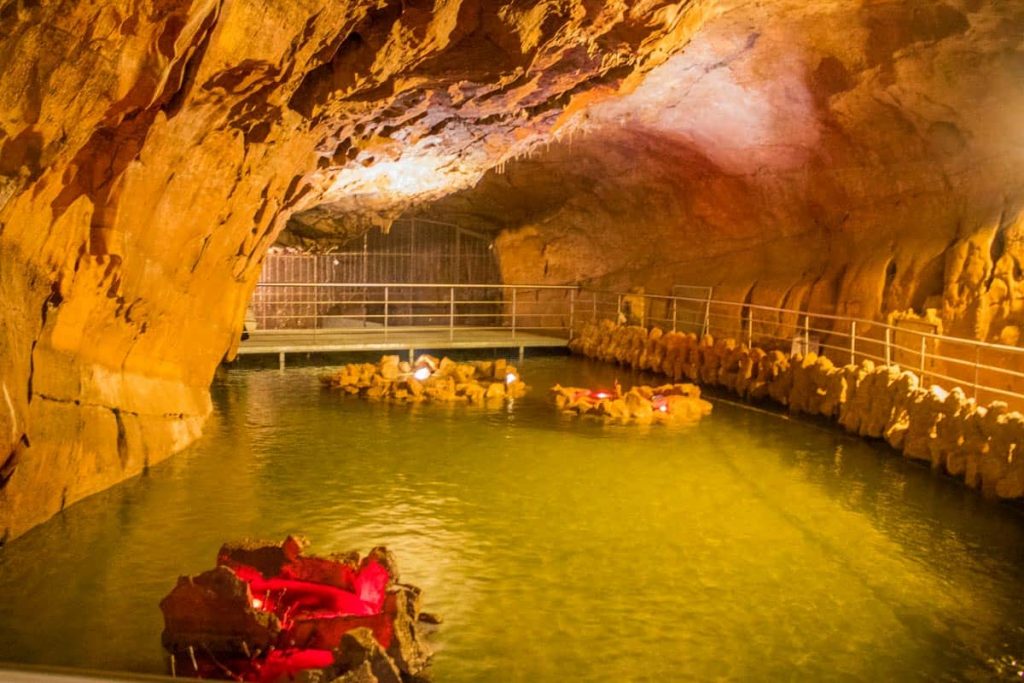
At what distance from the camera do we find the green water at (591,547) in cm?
442

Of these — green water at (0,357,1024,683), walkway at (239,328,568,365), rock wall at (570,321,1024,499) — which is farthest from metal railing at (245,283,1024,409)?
green water at (0,357,1024,683)

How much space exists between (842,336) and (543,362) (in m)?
4.74

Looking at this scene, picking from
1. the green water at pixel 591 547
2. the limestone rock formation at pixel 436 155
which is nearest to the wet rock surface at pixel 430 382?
the green water at pixel 591 547

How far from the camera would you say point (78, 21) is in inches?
167

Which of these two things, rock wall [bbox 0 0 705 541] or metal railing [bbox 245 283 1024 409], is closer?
rock wall [bbox 0 0 705 541]

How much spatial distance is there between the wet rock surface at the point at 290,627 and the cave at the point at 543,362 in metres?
0.19

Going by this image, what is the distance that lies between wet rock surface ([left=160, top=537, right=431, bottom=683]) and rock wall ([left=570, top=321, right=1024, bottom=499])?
4.75 m

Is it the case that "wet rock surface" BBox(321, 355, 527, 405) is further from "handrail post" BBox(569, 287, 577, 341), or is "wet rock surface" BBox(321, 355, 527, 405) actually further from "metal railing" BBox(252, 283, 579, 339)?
"metal railing" BBox(252, 283, 579, 339)

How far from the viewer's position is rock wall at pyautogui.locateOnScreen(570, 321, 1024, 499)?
7.14m

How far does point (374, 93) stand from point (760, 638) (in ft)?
16.1

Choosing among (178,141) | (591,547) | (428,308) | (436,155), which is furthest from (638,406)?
(428,308)

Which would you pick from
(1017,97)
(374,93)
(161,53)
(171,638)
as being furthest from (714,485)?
(1017,97)

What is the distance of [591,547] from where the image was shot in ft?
19.3

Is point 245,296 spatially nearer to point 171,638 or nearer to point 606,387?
point 606,387
